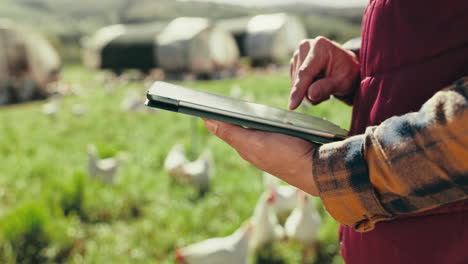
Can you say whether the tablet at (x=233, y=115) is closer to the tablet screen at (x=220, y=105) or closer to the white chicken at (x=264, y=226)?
the tablet screen at (x=220, y=105)

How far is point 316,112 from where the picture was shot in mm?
6930

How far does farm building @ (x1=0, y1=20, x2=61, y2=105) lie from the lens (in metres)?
9.91

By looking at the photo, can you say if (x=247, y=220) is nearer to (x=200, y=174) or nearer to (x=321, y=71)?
(x=200, y=174)

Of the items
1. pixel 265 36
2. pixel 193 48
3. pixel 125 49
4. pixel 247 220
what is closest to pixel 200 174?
pixel 247 220

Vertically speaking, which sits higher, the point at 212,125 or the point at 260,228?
the point at 212,125

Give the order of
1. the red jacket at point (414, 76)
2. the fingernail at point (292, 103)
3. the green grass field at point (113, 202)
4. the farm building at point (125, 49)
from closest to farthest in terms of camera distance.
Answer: the red jacket at point (414, 76) < the fingernail at point (292, 103) < the green grass field at point (113, 202) < the farm building at point (125, 49)

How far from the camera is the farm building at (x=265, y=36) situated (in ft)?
63.7

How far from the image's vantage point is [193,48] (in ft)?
49.5

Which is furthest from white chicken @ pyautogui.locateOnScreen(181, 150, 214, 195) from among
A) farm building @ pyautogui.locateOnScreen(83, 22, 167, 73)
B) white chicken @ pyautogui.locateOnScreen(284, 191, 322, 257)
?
farm building @ pyautogui.locateOnScreen(83, 22, 167, 73)

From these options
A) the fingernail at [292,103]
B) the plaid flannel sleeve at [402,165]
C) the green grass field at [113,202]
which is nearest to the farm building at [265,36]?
the green grass field at [113,202]

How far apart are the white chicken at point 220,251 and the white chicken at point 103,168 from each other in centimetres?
176

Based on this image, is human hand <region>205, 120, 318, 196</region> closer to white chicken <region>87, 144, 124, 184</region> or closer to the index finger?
the index finger

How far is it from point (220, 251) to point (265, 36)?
18085 mm

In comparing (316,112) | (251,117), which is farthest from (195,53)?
(251,117)
